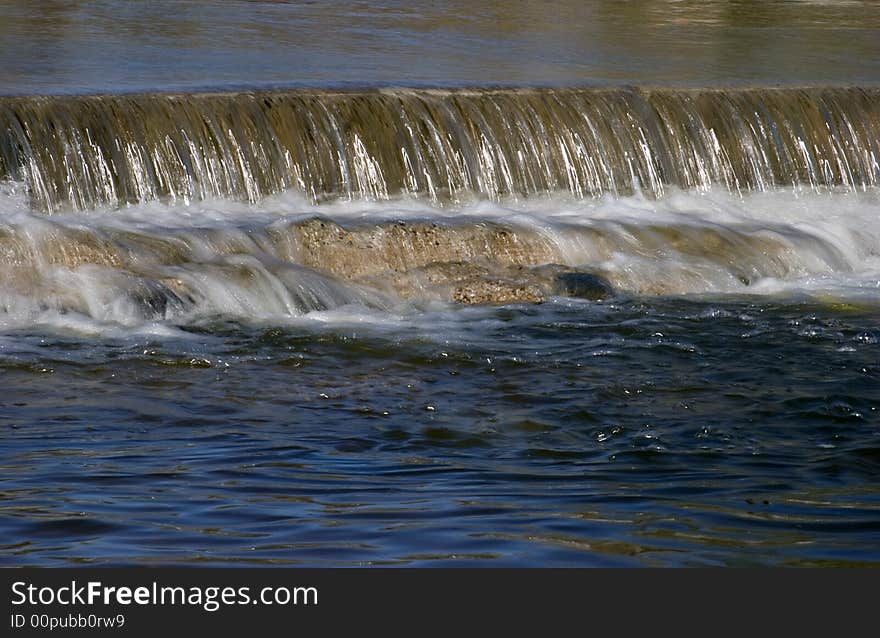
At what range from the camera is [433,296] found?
36.0 ft

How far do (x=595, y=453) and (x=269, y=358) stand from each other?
258 centimetres

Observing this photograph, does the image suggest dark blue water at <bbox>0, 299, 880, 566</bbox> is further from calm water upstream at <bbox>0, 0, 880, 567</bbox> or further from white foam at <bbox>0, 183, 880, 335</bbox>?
white foam at <bbox>0, 183, 880, 335</bbox>

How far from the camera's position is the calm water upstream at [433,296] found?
5.96m

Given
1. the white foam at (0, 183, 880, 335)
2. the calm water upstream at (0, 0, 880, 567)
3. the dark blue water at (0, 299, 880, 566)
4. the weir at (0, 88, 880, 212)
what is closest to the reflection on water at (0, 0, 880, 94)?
the calm water upstream at (0, 0, 880, 567)

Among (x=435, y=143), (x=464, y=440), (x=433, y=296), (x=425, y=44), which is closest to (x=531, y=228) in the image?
(x=433, y=296)

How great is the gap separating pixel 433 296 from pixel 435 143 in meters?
2.76

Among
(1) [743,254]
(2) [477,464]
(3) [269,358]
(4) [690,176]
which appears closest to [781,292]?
(1) [743,254]

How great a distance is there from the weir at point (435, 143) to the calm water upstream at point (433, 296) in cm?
3

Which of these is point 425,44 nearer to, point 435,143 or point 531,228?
point 435,143

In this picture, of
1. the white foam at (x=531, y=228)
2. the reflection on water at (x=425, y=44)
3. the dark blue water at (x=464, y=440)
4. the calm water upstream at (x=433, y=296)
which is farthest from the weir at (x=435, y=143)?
the dark blue water at (x=464, y=440)

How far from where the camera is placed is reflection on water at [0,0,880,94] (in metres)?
15.0

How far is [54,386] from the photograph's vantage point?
830cm

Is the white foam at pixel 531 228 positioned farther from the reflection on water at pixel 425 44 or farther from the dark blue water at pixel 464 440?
the reflection on water at pixel 425 44

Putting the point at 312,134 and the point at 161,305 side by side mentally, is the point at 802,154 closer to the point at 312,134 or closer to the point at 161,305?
the point at 312,134
